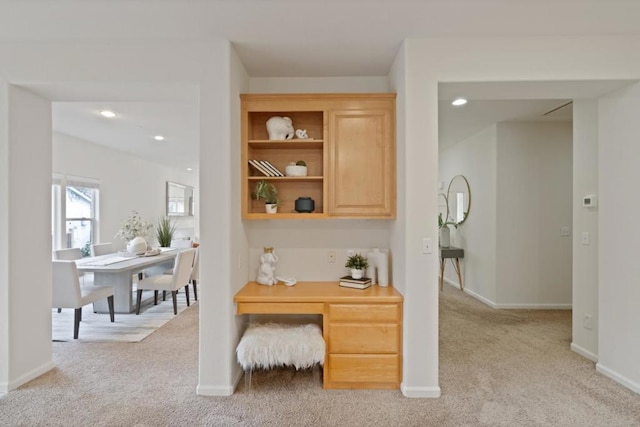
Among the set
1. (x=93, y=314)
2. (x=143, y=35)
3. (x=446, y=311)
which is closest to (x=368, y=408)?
(x=446, y=311)

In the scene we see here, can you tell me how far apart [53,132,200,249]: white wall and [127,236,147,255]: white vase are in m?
1.17

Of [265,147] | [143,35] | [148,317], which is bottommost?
[148,317]

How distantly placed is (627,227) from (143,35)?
379cm

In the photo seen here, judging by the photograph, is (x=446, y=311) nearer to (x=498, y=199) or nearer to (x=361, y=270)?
(x=498, y=199)

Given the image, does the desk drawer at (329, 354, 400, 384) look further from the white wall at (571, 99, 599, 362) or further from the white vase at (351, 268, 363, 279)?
the white wall at (571, 99, 599, 362)

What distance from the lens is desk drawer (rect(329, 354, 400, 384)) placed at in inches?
100

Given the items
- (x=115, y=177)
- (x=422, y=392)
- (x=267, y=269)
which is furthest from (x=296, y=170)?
(x=115, y=177)

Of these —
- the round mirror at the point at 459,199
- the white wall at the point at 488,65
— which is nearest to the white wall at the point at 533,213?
the round mirror at the point at 459,199

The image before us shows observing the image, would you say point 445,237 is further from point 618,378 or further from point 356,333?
point 356,333

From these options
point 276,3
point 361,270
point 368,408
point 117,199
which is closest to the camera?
point 276,3

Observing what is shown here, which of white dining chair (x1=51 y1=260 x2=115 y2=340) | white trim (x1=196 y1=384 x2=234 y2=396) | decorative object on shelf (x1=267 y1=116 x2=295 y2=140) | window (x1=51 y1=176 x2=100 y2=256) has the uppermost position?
decorative object on shelf (x1=267 y1=116 x2=295 y2=140)

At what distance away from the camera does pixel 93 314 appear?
4539mm

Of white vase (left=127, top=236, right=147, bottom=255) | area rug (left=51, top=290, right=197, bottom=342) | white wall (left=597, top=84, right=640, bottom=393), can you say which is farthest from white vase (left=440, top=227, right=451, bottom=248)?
white vase (left=127, top=236, right=147, bottom=255)

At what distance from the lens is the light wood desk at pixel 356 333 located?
254 centimetres
